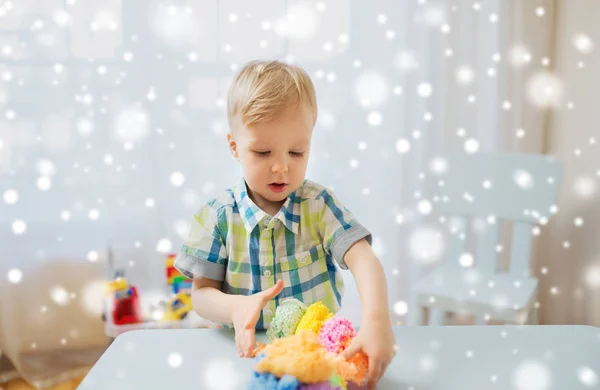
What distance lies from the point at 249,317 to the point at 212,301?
16 centimetres

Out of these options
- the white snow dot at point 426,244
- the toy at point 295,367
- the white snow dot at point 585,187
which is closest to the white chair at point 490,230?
the white snow dot at point 426,244

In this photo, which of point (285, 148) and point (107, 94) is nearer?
point (285, 148)

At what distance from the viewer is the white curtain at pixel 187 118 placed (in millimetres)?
2104

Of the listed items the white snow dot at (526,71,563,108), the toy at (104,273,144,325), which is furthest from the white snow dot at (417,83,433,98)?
the toy at (104,273,144,325)

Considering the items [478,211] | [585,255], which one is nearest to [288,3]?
[478,211]

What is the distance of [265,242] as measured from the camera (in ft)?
3.14

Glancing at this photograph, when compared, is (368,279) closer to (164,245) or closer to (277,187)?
(277,187)

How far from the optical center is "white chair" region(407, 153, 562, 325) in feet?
5.75

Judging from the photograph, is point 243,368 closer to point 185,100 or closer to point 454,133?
point 185,100

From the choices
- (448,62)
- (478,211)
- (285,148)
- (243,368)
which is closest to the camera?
(243,368)

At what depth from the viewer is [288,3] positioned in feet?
7.07

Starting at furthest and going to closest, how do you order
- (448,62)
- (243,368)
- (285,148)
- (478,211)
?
(448,62), (478,211), (285,148), (243,368)

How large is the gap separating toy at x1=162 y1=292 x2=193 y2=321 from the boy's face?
1.22 metres

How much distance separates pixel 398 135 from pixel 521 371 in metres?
1.56
